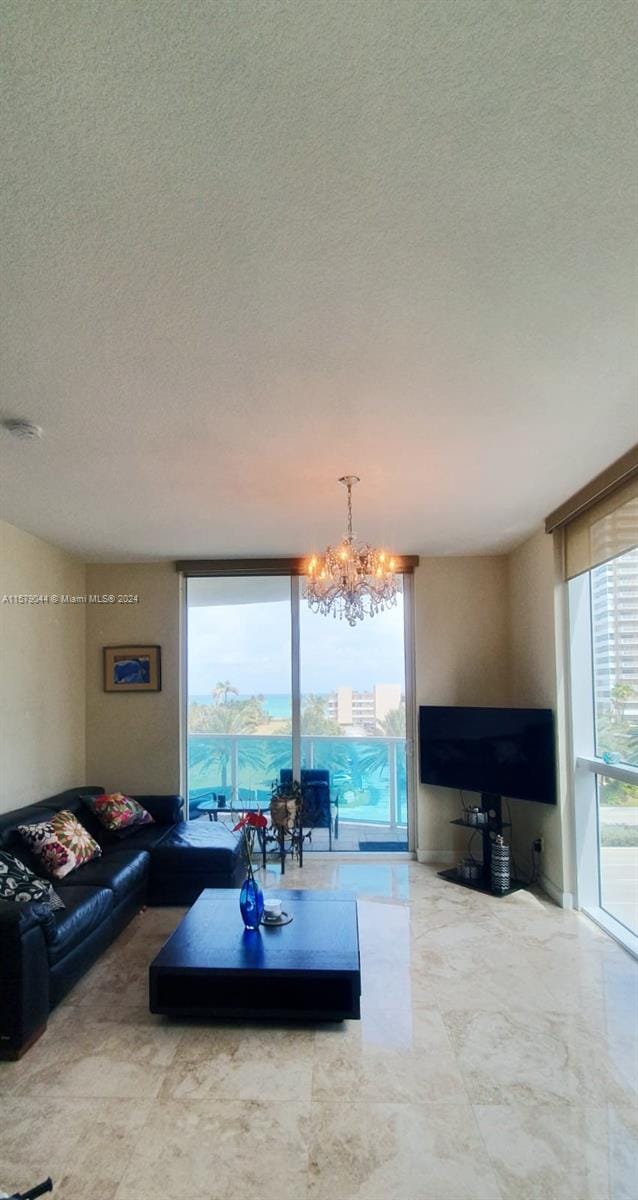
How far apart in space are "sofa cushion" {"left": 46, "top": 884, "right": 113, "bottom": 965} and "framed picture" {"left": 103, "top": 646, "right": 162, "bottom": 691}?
2.30 metres

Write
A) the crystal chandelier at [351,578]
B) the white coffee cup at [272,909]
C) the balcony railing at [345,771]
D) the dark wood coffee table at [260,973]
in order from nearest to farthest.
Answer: the dark wood coffee table at [260,973], the white coffee cup at [272,909], the crystal chandelier at [351,578], the balcony railing at [345,771]

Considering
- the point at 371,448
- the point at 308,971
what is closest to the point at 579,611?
the point at 371,448

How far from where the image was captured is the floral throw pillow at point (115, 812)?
4750 millimetres

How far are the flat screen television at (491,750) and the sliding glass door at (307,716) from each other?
19.1 inches

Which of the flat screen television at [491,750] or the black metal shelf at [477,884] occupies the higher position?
the flat screen television at [491,750]

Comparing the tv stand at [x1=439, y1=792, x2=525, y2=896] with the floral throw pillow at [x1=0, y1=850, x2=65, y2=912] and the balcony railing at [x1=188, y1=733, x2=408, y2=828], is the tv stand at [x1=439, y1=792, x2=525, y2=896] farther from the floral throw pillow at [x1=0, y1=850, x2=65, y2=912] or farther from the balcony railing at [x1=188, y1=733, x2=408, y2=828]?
the floral throw pillow at [x1=0, y1=850, x2=65, y2=912]

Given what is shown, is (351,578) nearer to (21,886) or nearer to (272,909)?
(272,909)

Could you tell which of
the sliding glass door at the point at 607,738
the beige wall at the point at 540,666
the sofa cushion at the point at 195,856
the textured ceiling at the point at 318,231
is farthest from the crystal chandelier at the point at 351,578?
the sofa cushion at the point at 195,856

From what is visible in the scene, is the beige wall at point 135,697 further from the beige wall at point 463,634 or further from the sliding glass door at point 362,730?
the beige wall at point 463,634

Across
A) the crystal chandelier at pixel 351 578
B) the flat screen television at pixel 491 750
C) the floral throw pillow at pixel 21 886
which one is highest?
the crystal chandelier at pixel 351 578

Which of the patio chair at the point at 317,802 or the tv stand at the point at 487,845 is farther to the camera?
the patio chair at the point at 317,802

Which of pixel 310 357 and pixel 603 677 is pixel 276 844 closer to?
pixel 603 677

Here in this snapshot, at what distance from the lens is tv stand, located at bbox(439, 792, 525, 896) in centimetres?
471

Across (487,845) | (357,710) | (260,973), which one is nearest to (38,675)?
(357,710)
